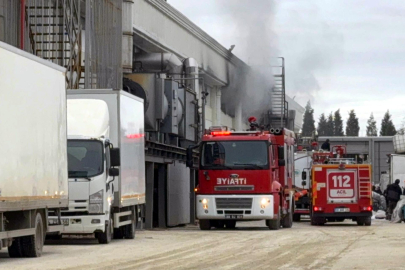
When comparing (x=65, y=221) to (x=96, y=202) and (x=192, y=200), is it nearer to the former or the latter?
(x=96, y=202)

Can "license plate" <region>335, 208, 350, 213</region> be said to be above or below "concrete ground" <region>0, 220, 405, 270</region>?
above

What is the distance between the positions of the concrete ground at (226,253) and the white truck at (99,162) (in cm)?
58

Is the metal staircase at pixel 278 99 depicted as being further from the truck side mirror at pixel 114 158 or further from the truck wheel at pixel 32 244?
the truck wheel at pixel 32 244

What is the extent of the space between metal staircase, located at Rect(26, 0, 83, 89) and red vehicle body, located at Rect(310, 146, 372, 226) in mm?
10373

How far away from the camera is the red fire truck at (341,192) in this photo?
37.8m

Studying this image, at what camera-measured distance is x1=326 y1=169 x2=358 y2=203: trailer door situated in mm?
38156

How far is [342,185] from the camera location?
38.5m

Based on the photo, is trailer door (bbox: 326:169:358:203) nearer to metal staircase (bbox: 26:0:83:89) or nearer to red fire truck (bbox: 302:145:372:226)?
red fire truck (bbox: 302:145:372:226)

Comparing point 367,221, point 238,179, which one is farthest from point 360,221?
point 238,179

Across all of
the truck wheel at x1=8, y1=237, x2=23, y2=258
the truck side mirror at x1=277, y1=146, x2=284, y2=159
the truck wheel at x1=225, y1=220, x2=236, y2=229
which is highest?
the truck side mirror at x1=277, y1=146, x2=284, y2=159

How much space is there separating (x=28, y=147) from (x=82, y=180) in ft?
17.1

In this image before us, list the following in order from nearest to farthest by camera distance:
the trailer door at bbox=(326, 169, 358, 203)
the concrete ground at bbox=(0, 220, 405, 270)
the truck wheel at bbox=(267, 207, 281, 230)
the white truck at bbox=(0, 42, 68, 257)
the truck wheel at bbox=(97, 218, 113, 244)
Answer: the concrete ground at bbox=(0, 220, 405, 270)
the white truck at bbox=(0, 42, 68, 257)
the truck wheel at bbox=(97, 218, 113, 244)
the truck wheel at bbox=(267, 207, 281, 230)
the trailer door at bbox=(326, 169, 358, 203)

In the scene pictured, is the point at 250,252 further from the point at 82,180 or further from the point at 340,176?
the point at 340,176

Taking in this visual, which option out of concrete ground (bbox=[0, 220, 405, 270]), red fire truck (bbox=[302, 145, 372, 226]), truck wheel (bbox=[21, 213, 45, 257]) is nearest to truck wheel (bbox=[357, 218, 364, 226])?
red fire truck (bbox=[302, 145, 372, 226])
